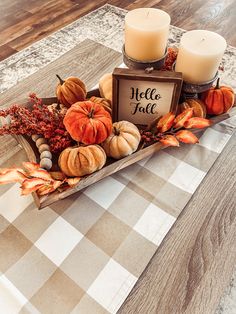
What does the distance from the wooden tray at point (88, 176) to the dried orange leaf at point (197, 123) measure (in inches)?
3.0

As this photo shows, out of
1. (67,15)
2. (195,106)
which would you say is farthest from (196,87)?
(67,15)

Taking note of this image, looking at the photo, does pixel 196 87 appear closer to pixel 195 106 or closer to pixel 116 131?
pixel 195 106

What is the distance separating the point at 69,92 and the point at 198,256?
0.43 meters

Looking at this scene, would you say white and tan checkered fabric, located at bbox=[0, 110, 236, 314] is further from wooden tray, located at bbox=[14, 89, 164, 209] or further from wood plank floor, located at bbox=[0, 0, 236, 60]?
wood plank floor, located at bbox=[0, 0, 236, 60]

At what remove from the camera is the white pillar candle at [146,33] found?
591 mm

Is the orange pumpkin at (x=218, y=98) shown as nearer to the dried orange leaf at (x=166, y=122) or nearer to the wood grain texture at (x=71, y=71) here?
the dried orange leaf at (x=166, y=122)

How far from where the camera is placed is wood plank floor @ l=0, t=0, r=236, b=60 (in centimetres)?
166

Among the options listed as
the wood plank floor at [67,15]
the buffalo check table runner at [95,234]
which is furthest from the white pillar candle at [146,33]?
the wood plank floor at [67,15]

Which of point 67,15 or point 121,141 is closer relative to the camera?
point 121,141

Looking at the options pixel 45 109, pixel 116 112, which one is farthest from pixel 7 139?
pixel 116 112

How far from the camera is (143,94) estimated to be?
1.99 ft

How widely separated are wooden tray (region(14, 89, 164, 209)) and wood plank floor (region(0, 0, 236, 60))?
1166 mm

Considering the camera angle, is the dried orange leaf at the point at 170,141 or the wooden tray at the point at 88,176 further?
the dried orange leaf at the point at 170,141

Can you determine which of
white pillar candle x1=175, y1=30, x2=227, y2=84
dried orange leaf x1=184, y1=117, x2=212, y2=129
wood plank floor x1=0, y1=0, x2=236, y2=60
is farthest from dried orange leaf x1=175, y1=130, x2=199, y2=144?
wood plank floor x1=0, y1=0, x2=236, y2=60
